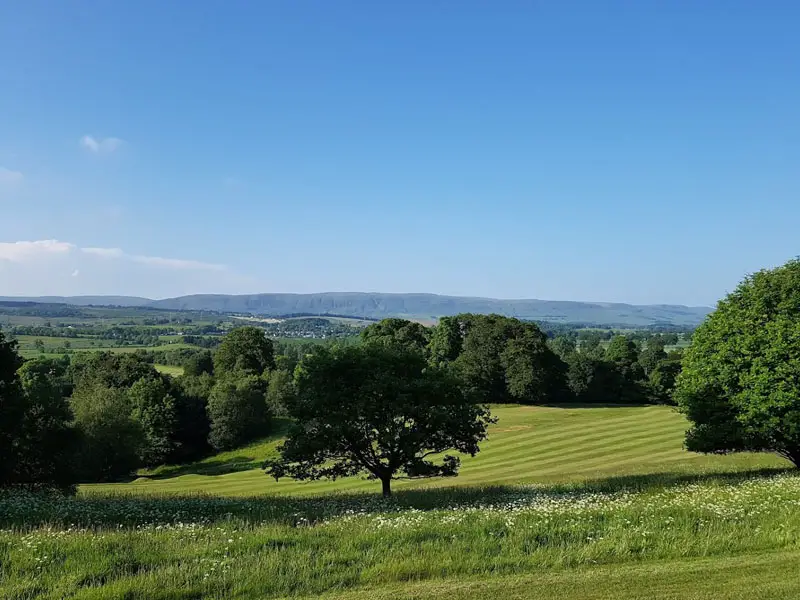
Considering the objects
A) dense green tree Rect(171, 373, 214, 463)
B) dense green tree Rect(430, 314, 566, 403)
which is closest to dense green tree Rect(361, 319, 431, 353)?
dense green tree Rect(430, 314, 566, 403)

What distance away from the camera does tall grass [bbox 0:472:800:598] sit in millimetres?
Answer: 10164

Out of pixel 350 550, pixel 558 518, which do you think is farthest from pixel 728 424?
pixel 350 550

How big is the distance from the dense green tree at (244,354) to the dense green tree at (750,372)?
7756cm

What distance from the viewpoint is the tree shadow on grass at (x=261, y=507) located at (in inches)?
604

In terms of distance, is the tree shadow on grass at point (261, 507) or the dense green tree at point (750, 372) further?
the dense green tree at point (750, 372)

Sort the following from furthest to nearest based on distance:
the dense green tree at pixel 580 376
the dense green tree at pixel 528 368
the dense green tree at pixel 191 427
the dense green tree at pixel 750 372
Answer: the dense green tree at pixel 580 376 < the dense green tree at pixel 528 368 < the dense green tree at pixel 191 427 < the dense green tree at pixel 750 372

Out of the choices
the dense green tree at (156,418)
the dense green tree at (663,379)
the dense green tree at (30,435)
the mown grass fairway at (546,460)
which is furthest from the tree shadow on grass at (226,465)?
the dense green tree at (663,379)

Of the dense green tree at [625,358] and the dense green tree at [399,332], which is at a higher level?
the dense green tree at [399,332]

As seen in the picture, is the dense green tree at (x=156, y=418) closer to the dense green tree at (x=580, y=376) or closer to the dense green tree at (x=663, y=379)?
the dense green tree at (x=580, y=376)

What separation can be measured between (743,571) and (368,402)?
14.1m

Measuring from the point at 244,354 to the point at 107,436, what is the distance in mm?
43386

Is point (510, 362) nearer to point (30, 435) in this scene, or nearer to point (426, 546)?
point (30, 435)

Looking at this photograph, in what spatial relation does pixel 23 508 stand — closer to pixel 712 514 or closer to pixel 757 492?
pixel 712 514

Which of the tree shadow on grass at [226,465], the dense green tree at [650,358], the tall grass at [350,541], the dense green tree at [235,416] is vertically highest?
the tall grass at [350,541]
